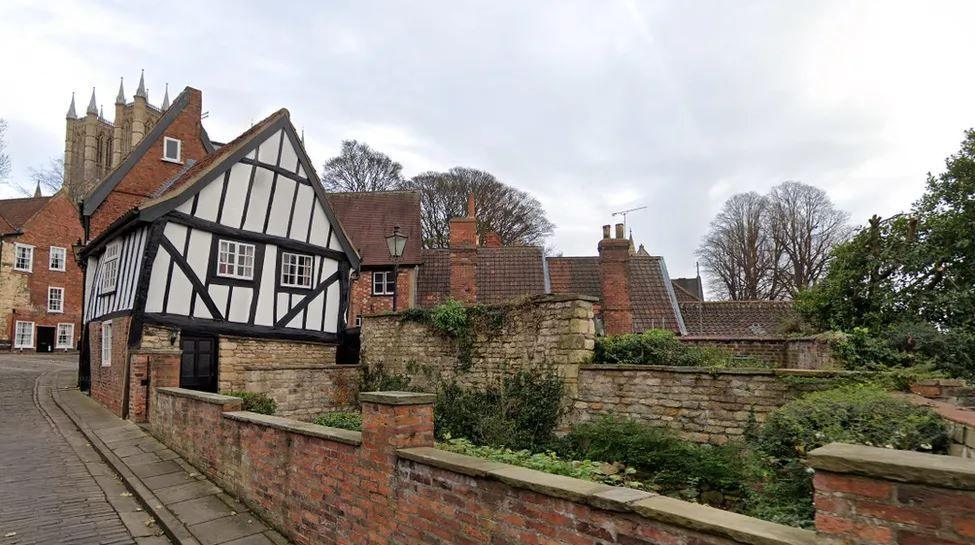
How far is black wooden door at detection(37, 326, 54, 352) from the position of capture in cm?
3338

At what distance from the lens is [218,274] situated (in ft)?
48.2

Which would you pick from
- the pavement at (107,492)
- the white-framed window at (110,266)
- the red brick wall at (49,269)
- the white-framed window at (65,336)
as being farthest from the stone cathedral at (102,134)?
the pavement at (107,492)

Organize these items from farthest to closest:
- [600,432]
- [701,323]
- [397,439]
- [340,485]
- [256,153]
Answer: [701,323]
[256,153]
[600,432]
[340,485]
[397,439]

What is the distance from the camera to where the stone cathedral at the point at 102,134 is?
6425 centimetres

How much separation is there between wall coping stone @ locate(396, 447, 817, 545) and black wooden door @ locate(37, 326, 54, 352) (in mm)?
39174

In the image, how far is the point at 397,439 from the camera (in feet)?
15.1

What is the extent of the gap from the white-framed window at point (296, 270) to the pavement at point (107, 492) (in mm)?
5521

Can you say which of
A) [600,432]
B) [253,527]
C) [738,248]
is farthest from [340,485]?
[738,248]

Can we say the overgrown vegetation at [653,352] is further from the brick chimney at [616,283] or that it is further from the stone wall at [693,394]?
the brick chimney at [616,283]

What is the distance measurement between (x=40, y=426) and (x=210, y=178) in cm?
658

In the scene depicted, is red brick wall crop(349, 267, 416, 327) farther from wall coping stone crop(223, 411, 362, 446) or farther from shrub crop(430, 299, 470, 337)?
wall coping stone crop(223, 411, 362, 446)

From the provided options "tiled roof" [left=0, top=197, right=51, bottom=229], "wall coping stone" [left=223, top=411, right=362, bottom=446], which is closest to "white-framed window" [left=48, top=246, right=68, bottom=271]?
"tiled roof" [left=0, top=197, right=51, bottom=229]

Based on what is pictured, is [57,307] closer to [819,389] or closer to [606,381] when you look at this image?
[606,381]

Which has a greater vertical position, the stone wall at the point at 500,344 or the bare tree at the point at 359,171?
the bare tree at the point at 359,171
